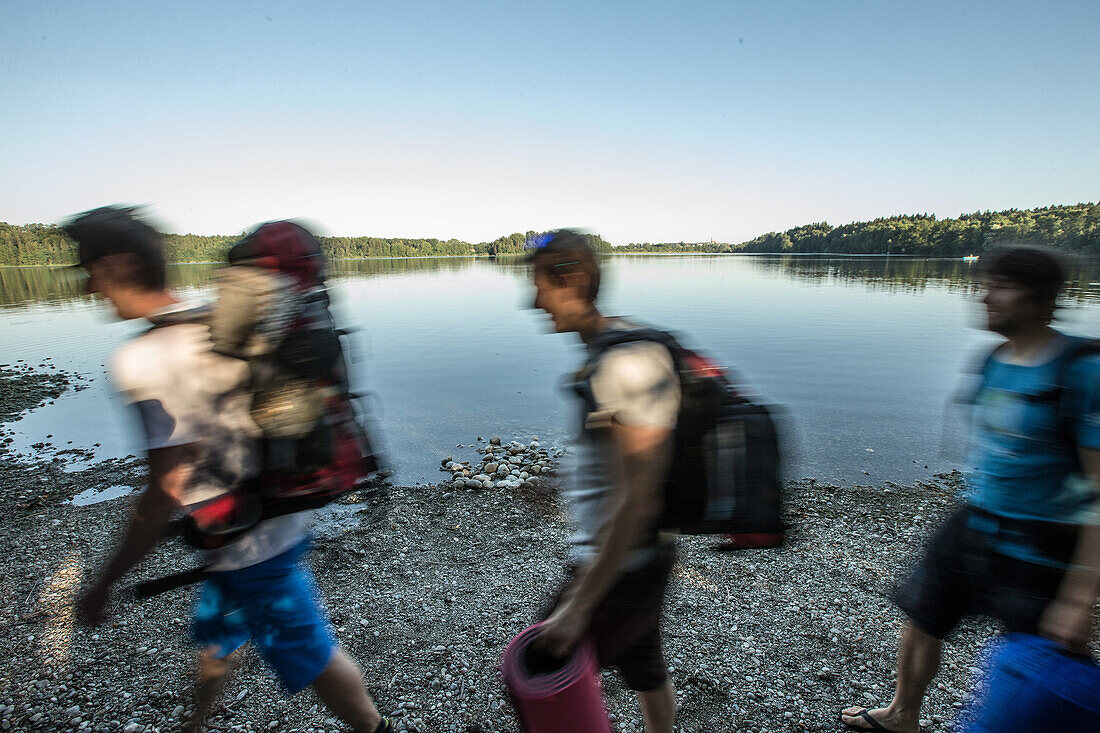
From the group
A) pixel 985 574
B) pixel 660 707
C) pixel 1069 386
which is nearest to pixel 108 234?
pixel 660 707

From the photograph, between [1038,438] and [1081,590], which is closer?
[1081,590]

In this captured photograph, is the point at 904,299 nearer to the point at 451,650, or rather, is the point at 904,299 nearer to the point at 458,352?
the point at 458,352

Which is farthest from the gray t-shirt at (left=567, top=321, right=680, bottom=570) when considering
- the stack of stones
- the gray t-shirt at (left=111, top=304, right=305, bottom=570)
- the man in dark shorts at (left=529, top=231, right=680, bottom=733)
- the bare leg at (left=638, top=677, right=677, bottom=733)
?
the stack of stones

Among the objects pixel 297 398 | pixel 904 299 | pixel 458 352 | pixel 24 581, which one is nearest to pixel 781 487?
pixel 297 398

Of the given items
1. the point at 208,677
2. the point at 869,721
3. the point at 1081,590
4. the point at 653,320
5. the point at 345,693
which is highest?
the point at 1081,590

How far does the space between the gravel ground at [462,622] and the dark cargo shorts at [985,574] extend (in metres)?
1.23

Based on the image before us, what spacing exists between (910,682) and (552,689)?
87.6 inches

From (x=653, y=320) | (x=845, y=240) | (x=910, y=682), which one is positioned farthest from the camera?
(x=845, y=240)

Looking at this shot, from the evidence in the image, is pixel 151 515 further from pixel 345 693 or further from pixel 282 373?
pixel 345 693

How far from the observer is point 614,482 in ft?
5.84

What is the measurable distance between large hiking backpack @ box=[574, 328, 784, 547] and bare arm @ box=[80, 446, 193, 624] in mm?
1580

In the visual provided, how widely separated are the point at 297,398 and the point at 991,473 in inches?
112

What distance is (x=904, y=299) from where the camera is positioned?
34688 millimetres

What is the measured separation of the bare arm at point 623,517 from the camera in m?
1.61
